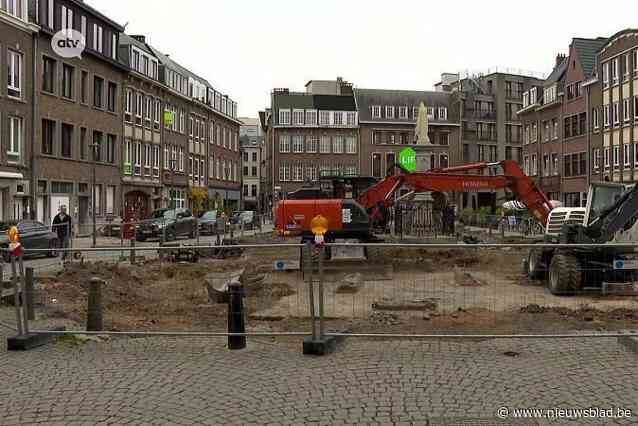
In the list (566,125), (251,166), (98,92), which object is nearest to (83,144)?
(98,92)

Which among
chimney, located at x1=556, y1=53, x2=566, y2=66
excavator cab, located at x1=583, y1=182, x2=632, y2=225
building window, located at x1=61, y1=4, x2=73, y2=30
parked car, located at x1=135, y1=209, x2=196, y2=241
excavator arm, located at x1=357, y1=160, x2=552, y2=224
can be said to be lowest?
parked car, located at x1=135, y1=209, x2=196, y2=241

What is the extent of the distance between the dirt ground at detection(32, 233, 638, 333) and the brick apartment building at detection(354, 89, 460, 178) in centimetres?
7137

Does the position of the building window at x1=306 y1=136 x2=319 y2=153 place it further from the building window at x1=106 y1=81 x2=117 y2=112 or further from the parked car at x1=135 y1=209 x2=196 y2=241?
the parked car at x1=135 y1=209 x2=196 y2=241

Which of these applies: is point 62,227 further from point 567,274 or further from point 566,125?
point 566,125

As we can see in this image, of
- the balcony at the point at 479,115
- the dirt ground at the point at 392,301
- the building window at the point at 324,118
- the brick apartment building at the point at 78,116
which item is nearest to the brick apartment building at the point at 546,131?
the balcony at the point at 479,115

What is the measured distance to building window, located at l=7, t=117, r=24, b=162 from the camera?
1267 inches

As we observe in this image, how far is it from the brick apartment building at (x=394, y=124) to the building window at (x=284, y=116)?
8708 mm

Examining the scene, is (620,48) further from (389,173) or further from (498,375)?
(498,375)

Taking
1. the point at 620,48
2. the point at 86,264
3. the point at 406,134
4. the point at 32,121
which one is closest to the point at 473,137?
the point at 406,134

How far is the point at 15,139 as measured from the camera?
107ft

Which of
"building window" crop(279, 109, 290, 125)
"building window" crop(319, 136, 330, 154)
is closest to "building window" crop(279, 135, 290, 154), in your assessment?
"building window" crop(279, 109, 290, 125)

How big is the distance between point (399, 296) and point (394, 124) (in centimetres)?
7471

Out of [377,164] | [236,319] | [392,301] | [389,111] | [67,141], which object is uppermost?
[389,111]

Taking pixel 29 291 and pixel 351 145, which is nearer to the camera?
pixel 29 291
